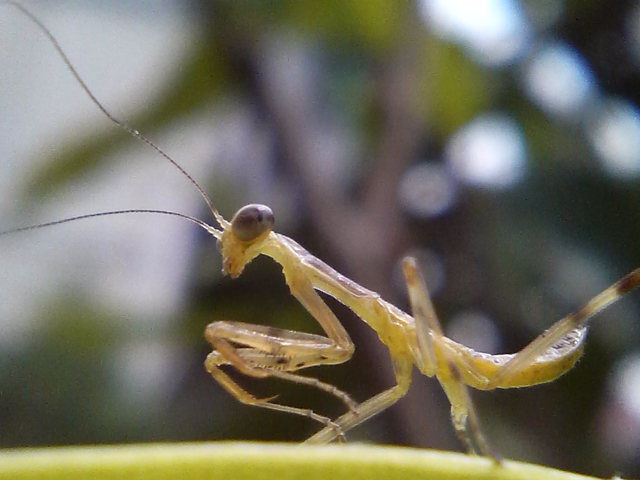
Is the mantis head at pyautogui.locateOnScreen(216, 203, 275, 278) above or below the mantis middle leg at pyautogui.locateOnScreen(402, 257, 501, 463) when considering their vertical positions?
above

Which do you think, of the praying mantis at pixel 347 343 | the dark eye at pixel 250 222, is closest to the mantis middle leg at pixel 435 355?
the praying mantis at pixel 347 343

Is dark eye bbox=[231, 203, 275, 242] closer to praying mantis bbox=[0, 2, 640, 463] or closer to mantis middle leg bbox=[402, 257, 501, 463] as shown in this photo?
praying mantis bbox=[0, 2, 640, 463]

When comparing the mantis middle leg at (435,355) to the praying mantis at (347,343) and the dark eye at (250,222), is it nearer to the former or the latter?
the praying mantis at (347,343)

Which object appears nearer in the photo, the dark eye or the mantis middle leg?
the mantis middle leg

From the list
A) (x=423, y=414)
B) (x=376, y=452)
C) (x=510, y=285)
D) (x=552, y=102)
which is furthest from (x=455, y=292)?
(x=376, y=452)

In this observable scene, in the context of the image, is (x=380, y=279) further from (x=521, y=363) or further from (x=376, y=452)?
(x=376, y=452)

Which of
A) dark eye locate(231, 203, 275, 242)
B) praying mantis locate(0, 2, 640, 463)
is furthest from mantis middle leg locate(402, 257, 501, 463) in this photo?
dark eye locate(231, 203, 275, 242)

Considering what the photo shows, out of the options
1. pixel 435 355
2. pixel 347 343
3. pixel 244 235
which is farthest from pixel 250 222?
pixel 435 355

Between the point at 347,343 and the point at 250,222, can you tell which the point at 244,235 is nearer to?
the point at 250,222
